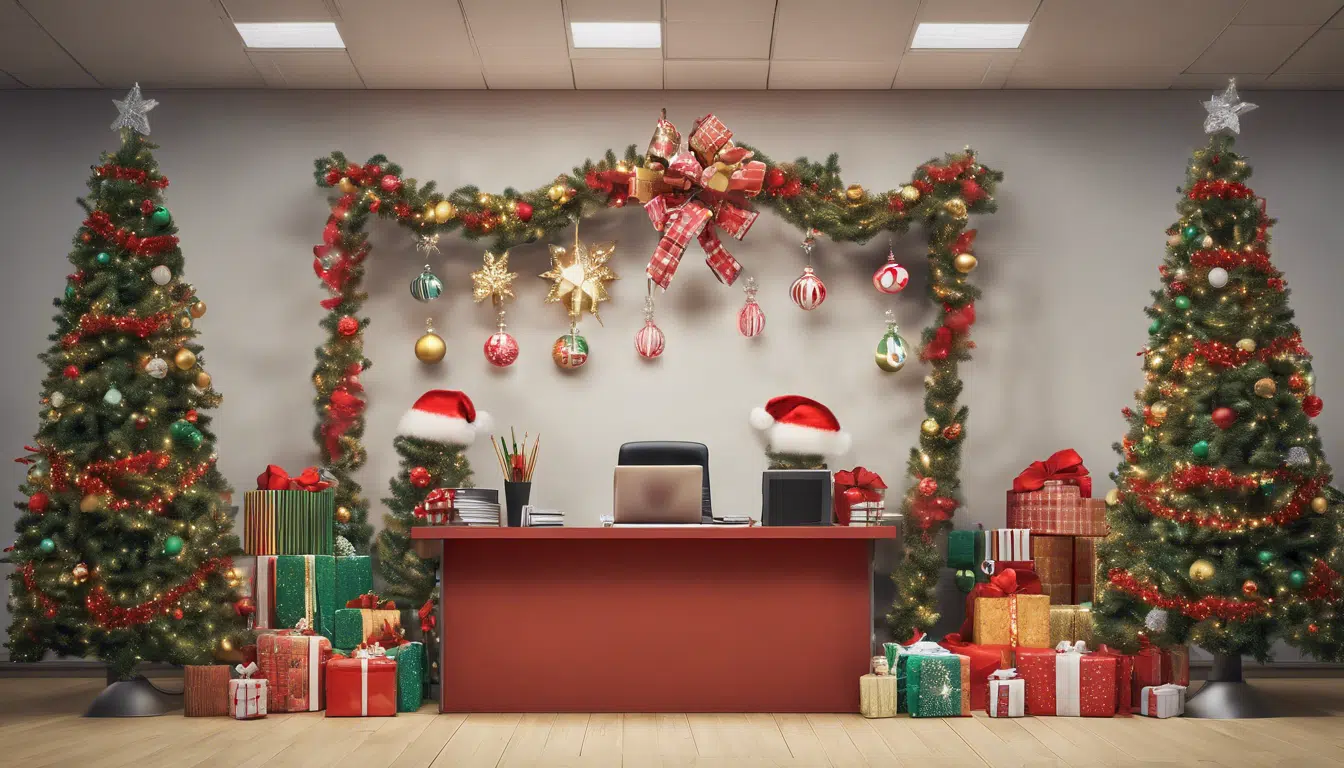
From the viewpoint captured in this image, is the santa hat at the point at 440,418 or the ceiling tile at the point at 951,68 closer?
the santa hat at the point at 440,418

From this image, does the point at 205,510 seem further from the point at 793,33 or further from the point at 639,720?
the point at 793,33

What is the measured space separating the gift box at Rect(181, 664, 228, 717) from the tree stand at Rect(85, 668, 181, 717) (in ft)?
0.69

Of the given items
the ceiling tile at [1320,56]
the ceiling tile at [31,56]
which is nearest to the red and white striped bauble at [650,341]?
the ceiling tile at [31,56]

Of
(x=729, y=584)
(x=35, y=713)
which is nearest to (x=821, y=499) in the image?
(x=729, y=584)

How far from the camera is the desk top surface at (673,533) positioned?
15.9 feet

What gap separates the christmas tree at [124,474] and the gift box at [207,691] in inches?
2.7

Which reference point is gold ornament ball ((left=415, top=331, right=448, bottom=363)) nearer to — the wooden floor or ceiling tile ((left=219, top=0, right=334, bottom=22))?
ceiling tile ((left=219, top=0, right=334, bottom=22))

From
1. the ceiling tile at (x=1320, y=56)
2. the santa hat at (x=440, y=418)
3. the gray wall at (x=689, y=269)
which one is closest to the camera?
the santa hat at (x=440, y=418)

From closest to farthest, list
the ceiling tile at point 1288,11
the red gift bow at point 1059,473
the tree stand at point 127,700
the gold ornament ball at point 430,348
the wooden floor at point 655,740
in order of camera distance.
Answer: the wooden floor at point 655,740 → the tree stand at point 127,700 → the ceiling tile at point 1288,11 → the red gift bow at point 1059,473 → the gold ornament ball at point 430,348

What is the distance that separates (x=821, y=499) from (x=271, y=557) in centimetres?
262

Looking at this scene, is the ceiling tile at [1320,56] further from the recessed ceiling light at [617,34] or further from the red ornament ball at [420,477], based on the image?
the red ornament ball at [420,477]

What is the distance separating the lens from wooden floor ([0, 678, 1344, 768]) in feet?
13.4

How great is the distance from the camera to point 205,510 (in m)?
5.22

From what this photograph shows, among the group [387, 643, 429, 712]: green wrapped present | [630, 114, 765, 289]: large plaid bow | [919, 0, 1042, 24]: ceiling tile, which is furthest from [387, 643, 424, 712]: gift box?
[919, 0, 1042, 24]: ceiling tile
